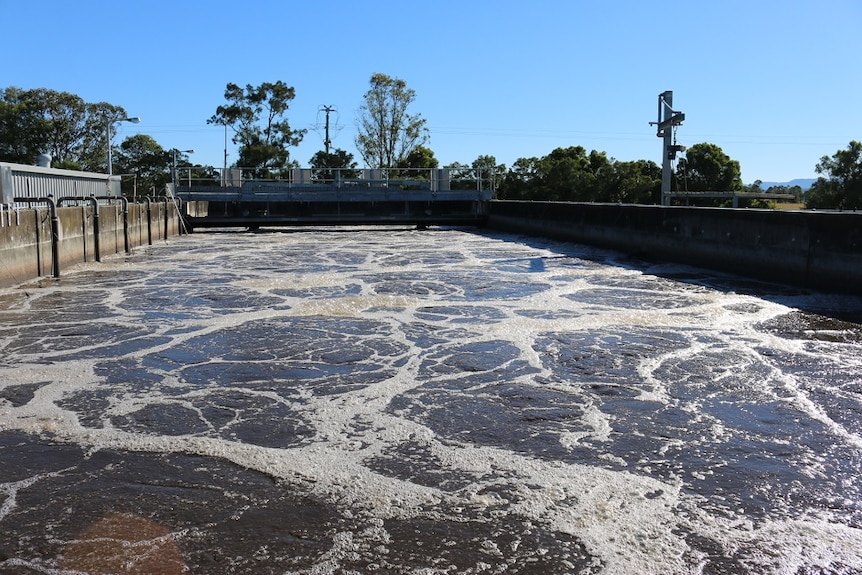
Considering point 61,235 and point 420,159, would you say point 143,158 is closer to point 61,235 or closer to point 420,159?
point 420,159

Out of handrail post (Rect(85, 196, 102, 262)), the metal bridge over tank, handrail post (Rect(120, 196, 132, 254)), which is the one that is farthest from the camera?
the metal bridge over tank

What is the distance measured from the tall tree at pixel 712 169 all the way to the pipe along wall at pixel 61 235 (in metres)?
40.7

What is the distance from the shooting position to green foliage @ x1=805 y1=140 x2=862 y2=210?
4091cm

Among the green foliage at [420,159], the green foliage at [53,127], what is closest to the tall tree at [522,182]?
the green foliage at [420,159]

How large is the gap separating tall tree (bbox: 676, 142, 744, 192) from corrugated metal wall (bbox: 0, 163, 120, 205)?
38.7 meters

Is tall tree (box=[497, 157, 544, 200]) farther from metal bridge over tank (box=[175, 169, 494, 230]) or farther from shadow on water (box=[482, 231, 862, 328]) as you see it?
shadow on water (box=[482, 231, 862, 328])

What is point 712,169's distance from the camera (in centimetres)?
5469

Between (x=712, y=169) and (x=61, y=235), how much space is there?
4727cm

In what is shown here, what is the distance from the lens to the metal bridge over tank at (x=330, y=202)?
3341cm

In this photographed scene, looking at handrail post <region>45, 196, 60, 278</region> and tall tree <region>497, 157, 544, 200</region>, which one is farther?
tall tree <region>497, 157, 544, 200</region>

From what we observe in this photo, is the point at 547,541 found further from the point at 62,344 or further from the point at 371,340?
the point at 62,344

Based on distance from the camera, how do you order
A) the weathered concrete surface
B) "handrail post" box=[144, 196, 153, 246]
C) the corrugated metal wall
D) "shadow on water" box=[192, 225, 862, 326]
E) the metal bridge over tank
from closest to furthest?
"shadow on water" box=[192, 225, 862, 326] < the weathered concrete surface < the corrugated metal wall < "handrail post" box=[144, 196, 153, 246] < the metal bridge over tank

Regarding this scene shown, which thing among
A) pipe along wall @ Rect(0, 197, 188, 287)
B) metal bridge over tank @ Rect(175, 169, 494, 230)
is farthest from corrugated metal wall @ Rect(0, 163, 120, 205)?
metal bridge over tank @ Rect(175, 169, 494, 230)

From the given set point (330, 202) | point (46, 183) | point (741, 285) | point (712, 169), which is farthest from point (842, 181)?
point (46, 183)
